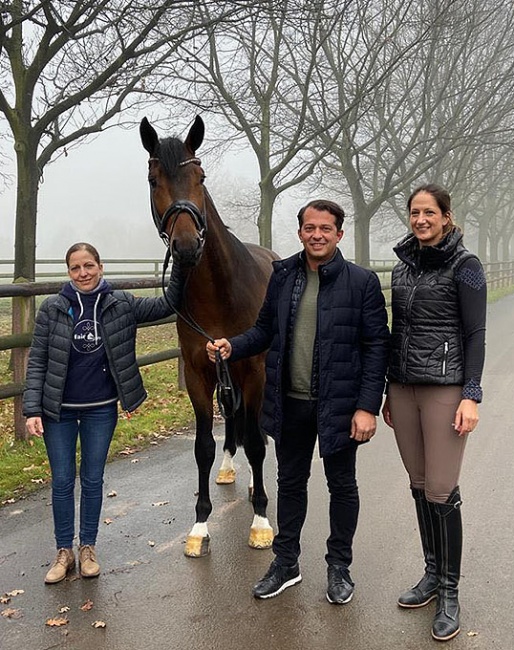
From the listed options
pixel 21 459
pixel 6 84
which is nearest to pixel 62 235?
pixel 6 84

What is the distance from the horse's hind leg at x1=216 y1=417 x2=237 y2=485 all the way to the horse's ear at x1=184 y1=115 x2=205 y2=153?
208cm

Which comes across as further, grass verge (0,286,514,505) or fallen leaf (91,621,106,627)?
grass verge (0,286,514,505)

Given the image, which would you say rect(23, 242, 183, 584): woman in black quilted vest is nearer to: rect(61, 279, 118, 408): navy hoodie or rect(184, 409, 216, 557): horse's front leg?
rect(61, 279, 118, 408): navy hoodie

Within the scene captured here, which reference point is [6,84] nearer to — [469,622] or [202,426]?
[202,426]

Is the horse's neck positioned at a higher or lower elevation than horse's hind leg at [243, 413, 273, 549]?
higher

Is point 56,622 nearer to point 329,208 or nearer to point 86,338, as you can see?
point 86,338

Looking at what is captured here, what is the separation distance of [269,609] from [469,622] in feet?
2.98

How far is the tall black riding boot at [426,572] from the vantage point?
2.96 meters

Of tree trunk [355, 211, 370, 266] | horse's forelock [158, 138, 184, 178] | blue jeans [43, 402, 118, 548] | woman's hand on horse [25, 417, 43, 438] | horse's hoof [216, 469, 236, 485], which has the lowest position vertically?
horse's hoof [216, 469, 236, 485]

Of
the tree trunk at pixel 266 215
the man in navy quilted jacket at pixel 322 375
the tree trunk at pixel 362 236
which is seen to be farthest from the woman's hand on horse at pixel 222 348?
the tree trunk at pixel 362 236

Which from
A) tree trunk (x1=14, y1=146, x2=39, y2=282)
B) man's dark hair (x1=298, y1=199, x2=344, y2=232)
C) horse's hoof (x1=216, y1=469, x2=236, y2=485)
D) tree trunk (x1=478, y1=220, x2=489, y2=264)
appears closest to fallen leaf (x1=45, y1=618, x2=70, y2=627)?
horse's hoof (x1=216, y1=469, x2=236, y2=485)

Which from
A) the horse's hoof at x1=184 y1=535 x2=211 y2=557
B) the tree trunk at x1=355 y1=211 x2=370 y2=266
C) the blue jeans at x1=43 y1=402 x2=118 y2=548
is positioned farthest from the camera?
the tree trunk at x1=355 y1=211 x2=370 y2=266

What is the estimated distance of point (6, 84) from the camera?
937cm

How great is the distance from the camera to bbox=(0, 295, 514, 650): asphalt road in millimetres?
2711
